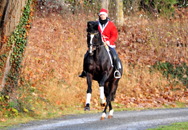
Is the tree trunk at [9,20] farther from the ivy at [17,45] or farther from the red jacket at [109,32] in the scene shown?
the red jacket at [109,32]

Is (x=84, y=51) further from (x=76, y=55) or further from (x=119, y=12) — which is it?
(x=119, y=12)

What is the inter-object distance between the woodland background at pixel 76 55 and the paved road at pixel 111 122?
3.66 ft

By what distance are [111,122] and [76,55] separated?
7.63m

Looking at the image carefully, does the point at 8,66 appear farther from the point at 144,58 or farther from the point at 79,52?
the point at 144,58

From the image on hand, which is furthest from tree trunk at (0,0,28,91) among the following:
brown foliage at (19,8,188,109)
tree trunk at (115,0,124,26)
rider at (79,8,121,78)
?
tree trunk at (115,0,124,26)

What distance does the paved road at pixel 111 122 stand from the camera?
345 inches

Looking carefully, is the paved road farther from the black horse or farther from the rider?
the rider

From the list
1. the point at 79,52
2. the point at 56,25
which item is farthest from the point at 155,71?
the point at 56,25

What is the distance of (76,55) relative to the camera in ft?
54.9

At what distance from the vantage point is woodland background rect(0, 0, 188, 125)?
10.6 meters

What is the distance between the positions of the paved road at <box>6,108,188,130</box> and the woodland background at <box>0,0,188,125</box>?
111 cm

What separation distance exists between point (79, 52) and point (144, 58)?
4667 mm

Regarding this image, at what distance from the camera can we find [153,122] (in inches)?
386

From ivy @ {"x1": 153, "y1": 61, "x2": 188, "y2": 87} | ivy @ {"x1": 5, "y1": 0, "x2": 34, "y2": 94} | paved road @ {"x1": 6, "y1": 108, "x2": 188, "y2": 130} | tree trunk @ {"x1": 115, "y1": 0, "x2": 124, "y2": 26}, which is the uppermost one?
tree trunk @ {"x1": 115, "y1": 0, "x2": 124, "y2": 26}
